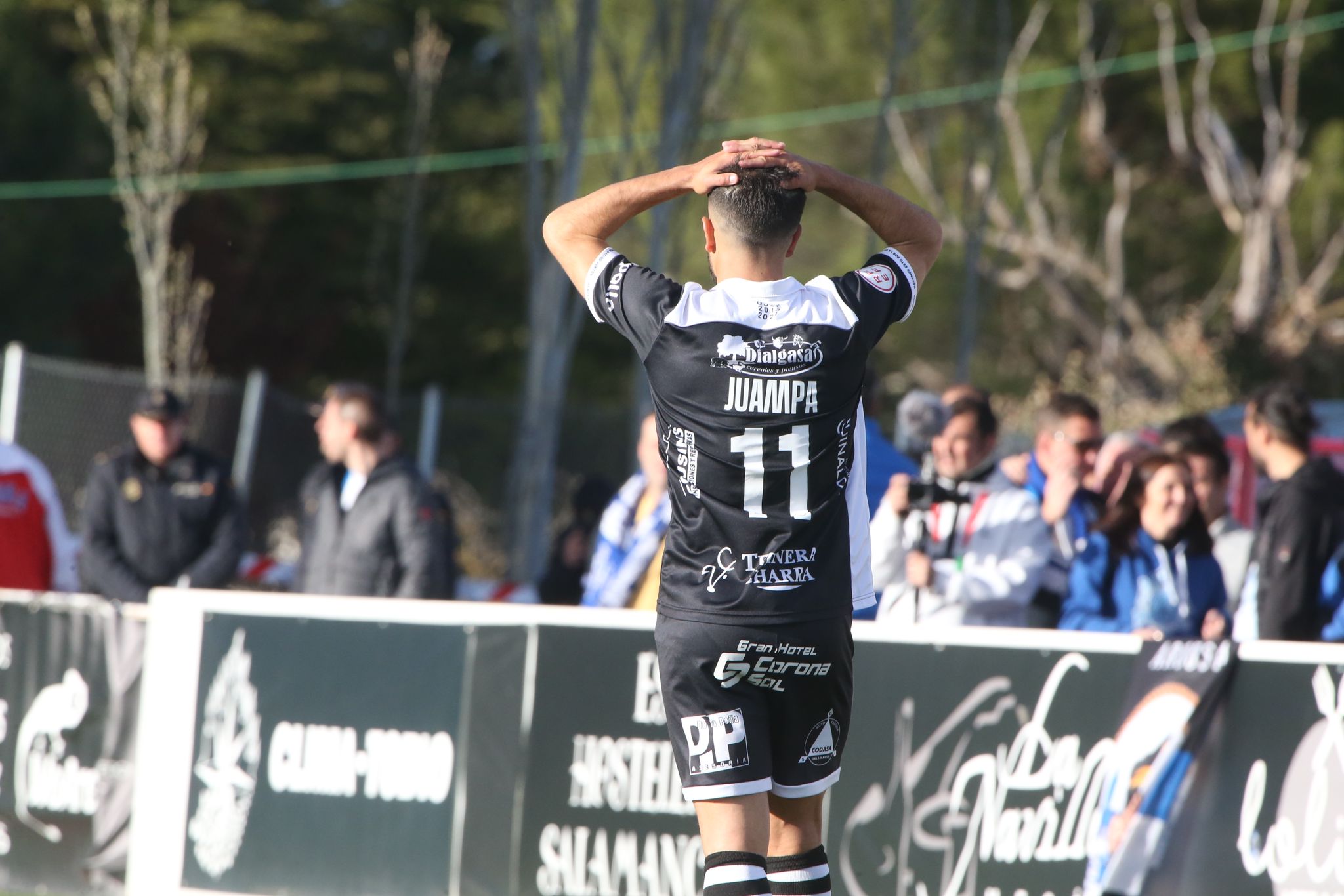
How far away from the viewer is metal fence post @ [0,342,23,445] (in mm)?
10727

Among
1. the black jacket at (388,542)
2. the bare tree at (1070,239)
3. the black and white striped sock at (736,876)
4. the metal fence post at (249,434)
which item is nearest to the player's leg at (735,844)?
the black and white striped sock at (736,876)

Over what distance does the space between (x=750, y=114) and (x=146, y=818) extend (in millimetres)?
24498

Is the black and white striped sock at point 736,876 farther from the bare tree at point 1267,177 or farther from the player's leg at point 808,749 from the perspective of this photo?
the bare tree at point 1267,177

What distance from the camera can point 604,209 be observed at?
387 cm

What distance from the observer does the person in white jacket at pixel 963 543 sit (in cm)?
611

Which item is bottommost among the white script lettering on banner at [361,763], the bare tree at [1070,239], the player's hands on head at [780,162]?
the white script lettering on banner at [361,763]

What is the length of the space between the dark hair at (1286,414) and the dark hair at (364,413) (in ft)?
12.4

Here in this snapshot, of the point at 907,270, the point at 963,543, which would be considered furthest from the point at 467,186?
the point at 907,270

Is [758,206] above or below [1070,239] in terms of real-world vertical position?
below

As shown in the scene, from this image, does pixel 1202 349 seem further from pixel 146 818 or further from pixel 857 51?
pixel 146 818

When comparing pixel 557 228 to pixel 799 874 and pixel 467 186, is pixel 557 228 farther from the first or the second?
pixel 467 186

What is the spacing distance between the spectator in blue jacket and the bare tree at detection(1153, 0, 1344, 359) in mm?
18804

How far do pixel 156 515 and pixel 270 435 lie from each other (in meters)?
6.35

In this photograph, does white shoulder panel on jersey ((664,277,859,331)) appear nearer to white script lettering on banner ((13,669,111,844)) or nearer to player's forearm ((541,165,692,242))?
player's forearm ((541,165,692,242))
